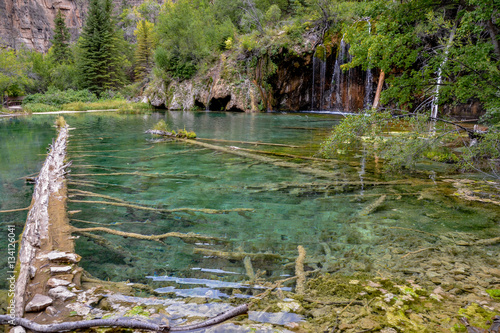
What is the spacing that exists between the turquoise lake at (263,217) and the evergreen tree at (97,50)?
42.9 m

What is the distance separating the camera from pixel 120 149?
37.2ft

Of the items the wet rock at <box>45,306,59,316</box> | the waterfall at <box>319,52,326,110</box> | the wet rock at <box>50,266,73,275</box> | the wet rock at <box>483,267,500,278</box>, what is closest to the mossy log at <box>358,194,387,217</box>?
the wet rock at <box>483,267,500,278</box>

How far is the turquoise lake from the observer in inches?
142

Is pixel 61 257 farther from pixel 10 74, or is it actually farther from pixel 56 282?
pixel 10 74

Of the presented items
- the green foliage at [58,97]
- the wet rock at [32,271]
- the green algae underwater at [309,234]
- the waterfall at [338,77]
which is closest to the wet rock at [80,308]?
the wet rock at [32,271]

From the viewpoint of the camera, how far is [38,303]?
248 cm

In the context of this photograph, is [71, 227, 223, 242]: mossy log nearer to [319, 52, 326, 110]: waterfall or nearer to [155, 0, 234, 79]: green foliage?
[319, 52, 326, 110]: waterfall

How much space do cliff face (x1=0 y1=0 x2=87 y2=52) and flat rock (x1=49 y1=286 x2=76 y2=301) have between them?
66558 millimetres

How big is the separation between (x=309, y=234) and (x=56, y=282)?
3.18 metres

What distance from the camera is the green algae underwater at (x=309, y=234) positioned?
2.89 metres

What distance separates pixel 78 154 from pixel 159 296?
9.06 m

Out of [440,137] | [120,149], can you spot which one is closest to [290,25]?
[120,149]

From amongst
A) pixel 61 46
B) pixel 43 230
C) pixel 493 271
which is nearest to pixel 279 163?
pixel 493 271

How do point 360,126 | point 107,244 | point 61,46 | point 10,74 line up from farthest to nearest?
point 61,46 < point 10,74 < point 360,126 < point 107,244
